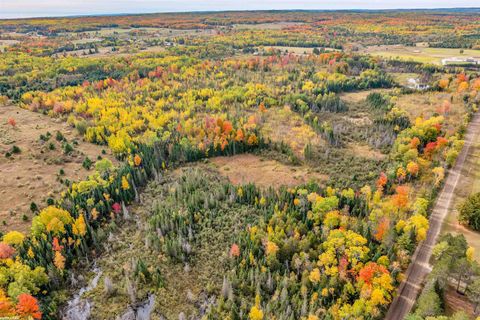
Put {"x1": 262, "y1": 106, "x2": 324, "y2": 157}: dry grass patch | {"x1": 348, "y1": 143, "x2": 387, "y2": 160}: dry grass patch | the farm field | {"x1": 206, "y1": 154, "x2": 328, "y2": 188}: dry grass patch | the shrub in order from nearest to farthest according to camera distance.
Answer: the farm field < the shrub < {"x1": 206, "y1": 154, "x2": 328, "y2": 188}: dry grass patch < {"x1": 348, "y1": 143, "x2": 387, "y2": 160}: dry grass patch < {"x1": 262, "y1": 106, "x2": 324, "y2": 157}: dry grass patch

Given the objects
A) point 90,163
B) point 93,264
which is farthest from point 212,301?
point 90,163

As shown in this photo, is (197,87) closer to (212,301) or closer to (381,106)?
(381,106)

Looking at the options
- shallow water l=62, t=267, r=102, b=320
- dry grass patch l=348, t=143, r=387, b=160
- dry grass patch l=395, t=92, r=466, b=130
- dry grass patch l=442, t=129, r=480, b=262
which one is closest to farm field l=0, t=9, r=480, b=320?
shallow water l=62, t=267, r=102, b=320

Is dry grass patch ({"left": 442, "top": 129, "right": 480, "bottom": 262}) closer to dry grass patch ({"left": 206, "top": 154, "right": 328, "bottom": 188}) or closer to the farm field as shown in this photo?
the farm field

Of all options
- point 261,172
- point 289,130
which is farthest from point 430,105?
point 261,172

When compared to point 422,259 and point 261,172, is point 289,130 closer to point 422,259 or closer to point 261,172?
point 261,172

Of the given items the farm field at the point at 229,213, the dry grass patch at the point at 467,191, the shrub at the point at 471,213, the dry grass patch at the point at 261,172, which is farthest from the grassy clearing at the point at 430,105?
the dry grass patch at the point at 261,172

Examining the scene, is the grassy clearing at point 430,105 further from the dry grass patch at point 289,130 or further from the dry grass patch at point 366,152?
the dry grass patch at point 289,130
